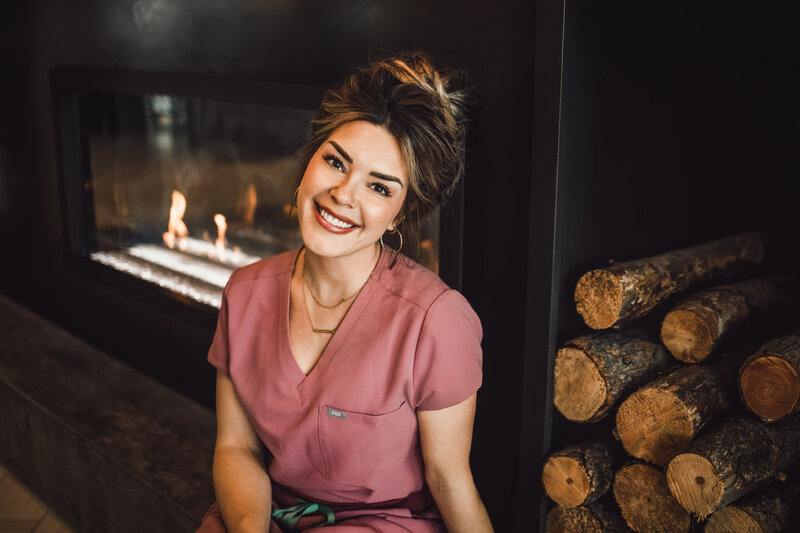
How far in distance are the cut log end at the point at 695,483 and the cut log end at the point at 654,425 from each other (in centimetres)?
4

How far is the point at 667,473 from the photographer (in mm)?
1378

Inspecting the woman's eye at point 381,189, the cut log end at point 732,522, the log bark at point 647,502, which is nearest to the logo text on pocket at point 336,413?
the woman's eye at point 381,189

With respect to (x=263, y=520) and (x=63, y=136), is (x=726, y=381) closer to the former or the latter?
(x=263, y=520)

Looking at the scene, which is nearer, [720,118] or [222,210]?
[720,118]

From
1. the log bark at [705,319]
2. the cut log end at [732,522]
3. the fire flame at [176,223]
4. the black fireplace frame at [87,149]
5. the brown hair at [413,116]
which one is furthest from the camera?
the fire flame at [176,223]

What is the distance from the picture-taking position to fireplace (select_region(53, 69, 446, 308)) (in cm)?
230

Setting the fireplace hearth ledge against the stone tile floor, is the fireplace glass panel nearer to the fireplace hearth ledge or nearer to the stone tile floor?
the fireplace hearth ledge

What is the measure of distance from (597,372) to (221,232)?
4.66 ft

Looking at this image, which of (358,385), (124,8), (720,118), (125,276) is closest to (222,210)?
(125,276)

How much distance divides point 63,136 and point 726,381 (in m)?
2.31

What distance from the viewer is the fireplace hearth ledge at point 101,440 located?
1985 millimetres

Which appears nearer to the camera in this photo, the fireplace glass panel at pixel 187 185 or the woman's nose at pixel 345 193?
the woman's nose at pixel 345 193

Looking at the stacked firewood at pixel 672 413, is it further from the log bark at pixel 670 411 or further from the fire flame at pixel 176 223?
the fire flame at pixel 176 223

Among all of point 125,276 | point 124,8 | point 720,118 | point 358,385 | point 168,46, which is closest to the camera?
point 358,385
